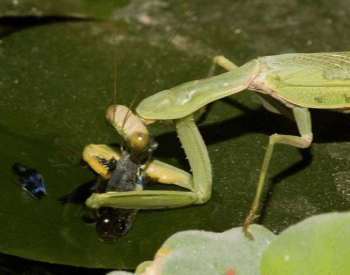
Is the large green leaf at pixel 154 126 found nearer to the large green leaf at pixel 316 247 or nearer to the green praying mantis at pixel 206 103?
the green praying mantis at pixel 206 103

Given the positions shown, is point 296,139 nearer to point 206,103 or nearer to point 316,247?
point 206,103

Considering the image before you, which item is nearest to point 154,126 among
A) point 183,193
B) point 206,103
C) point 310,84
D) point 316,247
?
point 206,103

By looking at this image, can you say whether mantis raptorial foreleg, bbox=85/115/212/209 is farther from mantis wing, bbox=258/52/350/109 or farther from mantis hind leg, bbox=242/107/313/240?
mantis wing, bbox=258/52/350/109

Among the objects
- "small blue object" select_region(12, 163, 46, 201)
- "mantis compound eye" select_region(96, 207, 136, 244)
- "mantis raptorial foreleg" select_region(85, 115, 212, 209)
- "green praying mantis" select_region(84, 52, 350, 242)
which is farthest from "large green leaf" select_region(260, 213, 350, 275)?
"small blue object" select_region(12, 163, 46, 201)

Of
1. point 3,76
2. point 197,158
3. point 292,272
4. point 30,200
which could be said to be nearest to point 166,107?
point 197,158

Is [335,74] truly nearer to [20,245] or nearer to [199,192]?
[199,192]
